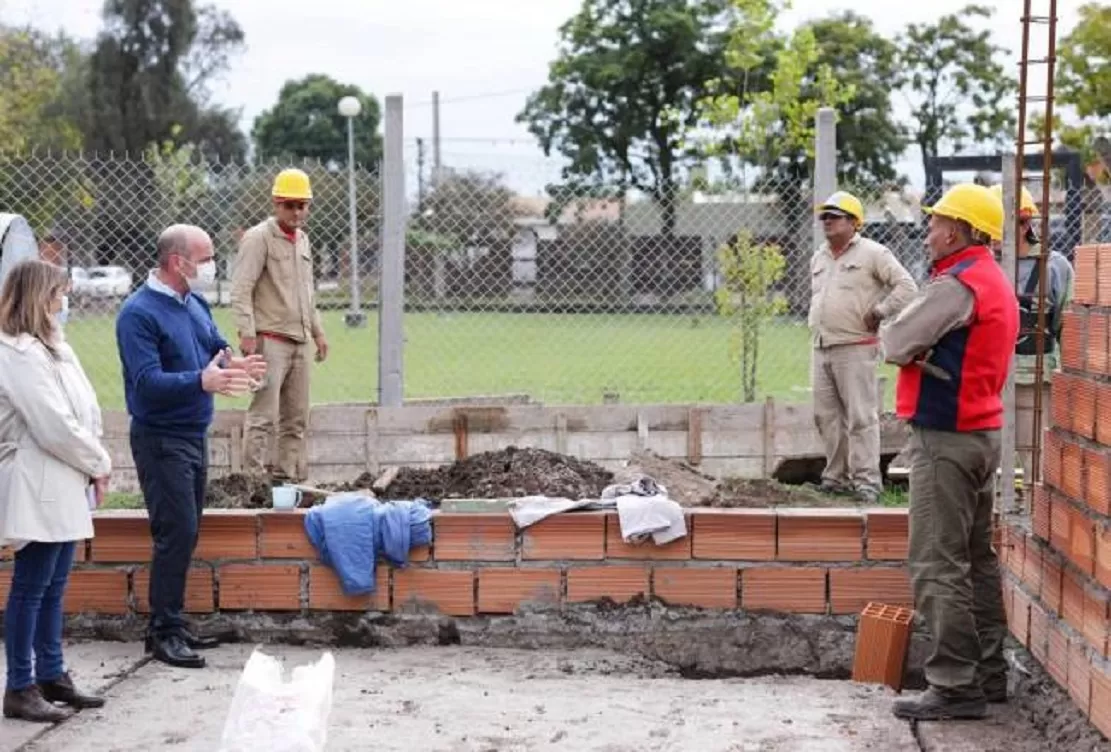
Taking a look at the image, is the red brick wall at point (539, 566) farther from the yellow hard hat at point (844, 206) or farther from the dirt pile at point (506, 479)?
the yellow hard hat at point (844, 206)

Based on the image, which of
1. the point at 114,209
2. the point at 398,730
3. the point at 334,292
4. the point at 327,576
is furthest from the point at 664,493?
the point at 114,209

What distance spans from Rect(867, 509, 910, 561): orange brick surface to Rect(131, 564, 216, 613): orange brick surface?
2892 millimetres

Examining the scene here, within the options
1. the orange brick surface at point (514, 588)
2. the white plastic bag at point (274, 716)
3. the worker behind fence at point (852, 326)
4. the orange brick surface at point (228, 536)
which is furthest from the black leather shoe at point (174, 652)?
the worker behind fence at point (852, 326)

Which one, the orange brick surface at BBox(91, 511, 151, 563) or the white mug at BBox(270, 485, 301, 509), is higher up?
the white mug at BBox(270, 485, 301, 509)

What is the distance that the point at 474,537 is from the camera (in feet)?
21.5

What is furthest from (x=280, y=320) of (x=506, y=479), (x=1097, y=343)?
(x=1097, y=343)

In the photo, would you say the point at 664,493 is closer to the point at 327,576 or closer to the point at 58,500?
the point at 327,576

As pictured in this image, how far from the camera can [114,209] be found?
1188 centimetres

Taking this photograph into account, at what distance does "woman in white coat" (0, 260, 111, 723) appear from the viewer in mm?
5363

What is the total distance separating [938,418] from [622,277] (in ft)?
22.9

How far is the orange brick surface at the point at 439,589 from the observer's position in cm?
655

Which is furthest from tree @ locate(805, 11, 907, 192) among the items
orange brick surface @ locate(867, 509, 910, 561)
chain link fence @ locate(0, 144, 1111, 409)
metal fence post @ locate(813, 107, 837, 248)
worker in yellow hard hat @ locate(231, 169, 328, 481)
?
orange brick surface @ locate(867, 509, 910, 561)

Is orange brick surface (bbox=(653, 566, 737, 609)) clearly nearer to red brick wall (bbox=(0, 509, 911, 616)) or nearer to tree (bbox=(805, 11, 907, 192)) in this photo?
red brick wall (bbox=(0, 509, 911, 616))

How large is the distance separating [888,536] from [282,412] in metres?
4.07
